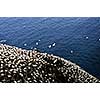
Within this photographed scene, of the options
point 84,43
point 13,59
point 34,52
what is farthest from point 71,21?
point 13,59

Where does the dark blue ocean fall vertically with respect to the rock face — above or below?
above

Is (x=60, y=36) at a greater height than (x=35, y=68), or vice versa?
(x=60, y=36)
